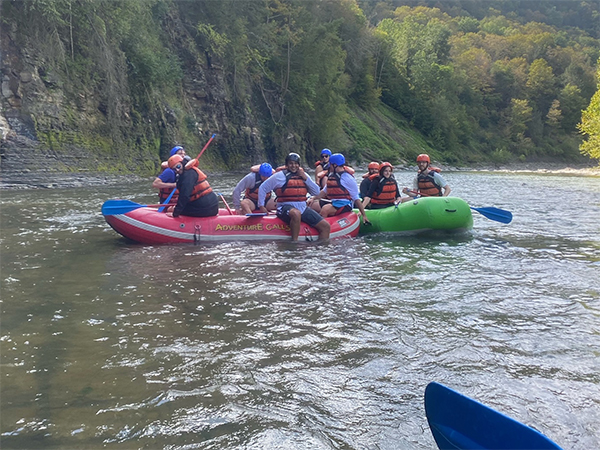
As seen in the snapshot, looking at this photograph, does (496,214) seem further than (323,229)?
Yes

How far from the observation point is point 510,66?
226ft

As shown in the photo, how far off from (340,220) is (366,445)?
601 centimetres

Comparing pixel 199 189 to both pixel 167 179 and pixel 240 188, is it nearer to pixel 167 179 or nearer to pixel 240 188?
pixel 167 179

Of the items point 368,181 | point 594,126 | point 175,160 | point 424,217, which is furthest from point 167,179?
point 594,126

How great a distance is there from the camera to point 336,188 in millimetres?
8625

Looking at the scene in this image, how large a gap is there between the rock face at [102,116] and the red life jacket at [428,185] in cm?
1139

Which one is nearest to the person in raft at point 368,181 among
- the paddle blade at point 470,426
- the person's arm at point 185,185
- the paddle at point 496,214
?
the paddle at point 496,214

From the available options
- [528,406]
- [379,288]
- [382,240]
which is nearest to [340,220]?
[382,240]

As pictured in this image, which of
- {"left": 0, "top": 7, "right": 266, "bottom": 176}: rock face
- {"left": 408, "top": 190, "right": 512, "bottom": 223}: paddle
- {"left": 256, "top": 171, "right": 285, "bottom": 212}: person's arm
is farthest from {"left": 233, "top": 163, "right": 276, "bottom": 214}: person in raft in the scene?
{"left": 0, "top": 7, "right": 266, "bottom": 176}: rock face

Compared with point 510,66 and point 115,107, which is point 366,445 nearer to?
point 115,107

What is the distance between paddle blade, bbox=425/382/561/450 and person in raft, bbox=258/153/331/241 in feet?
19.1

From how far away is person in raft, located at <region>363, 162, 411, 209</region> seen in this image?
921 centimetres

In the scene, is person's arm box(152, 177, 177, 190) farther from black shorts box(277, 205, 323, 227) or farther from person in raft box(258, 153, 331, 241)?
A: black shorts box(277, 205, 323, 227)

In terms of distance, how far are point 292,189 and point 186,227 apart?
68.7 inches
